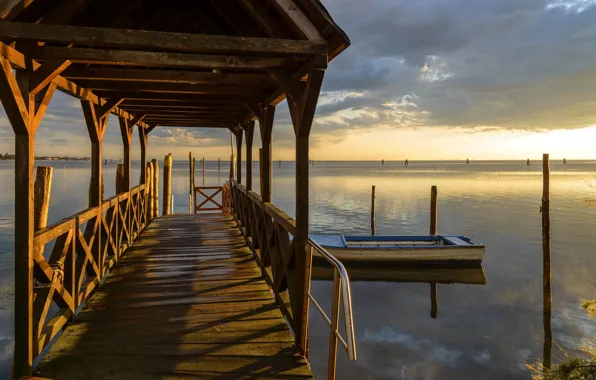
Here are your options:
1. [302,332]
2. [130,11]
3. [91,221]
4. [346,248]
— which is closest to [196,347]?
[302,332]

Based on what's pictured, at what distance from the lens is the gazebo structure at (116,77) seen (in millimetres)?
3457

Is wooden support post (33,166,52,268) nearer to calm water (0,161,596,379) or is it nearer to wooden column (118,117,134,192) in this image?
wooden column (118,117,134,192)

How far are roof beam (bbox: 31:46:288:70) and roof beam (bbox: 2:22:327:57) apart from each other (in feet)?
0.78

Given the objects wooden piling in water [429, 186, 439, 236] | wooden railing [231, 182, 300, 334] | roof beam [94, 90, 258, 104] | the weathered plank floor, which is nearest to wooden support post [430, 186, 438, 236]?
wooden piling in water [429, 186, 439, 236]

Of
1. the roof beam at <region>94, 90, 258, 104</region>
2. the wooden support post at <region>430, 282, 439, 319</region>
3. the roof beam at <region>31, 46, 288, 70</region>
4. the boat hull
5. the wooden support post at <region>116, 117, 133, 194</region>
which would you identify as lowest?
the wooden support post at <region>430, 282, 439, 319</region>

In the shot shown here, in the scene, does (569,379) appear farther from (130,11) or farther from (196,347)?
(130,11)

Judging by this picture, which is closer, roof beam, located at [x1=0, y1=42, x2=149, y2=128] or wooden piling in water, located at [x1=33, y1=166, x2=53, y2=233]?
roof beam, located at [x1=0, y1=42, x2=149, y2=128]

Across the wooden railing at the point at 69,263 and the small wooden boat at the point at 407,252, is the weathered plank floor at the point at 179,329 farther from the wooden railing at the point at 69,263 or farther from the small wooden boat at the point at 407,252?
the small wooden boat at the point at 407,252

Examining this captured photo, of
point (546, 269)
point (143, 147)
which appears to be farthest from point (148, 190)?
point (546, 269)

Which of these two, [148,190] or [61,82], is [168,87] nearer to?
[61,82]

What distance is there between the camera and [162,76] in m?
4.95

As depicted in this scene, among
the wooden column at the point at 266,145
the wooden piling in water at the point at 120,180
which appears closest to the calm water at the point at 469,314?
the wooden piling in water at the point at 120,180

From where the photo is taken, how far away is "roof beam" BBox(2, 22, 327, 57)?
3297mm

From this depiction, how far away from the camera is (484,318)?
37.2ft
